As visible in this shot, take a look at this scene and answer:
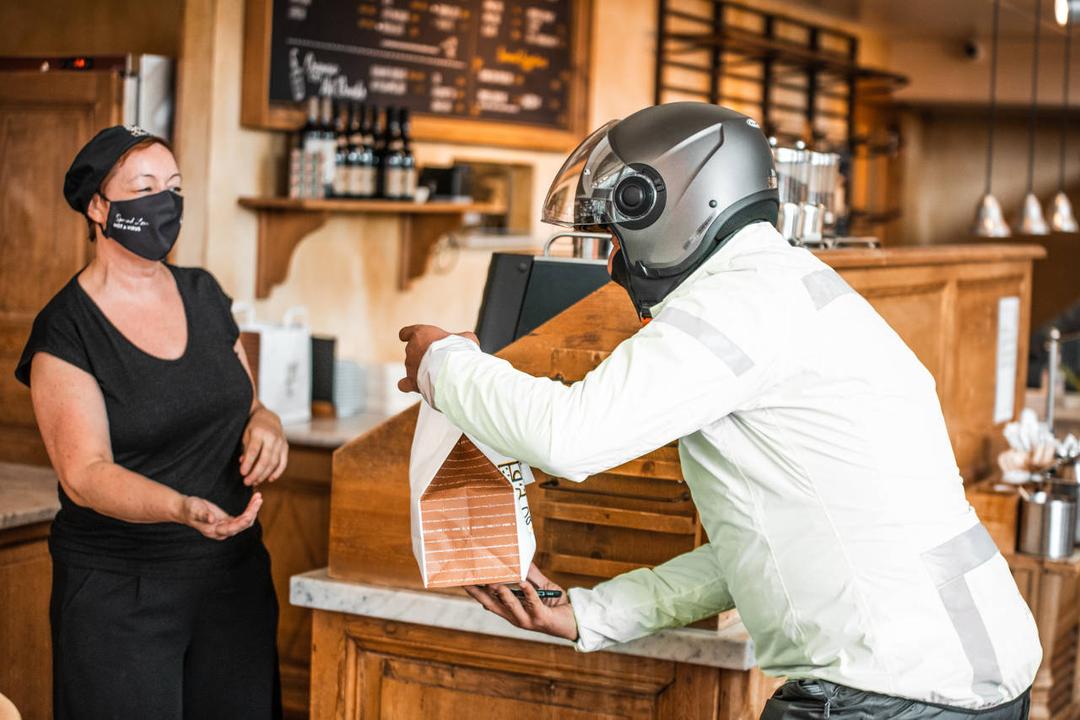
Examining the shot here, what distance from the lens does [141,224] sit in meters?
2.21

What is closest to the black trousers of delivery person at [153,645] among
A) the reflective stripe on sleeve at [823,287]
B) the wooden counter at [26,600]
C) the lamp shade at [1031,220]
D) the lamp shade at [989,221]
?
the wooden counter at [26,600]

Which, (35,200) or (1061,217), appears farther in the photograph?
(1061,217)

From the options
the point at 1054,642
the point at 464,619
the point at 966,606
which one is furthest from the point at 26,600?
the point at 1054,642

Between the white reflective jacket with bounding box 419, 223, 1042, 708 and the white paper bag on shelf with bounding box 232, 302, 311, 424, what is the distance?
2.31m

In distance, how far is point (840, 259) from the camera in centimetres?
229

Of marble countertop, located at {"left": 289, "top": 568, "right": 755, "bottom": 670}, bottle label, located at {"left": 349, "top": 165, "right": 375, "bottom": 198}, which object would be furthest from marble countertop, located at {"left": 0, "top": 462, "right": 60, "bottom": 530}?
bottle label, located at {"left": 349, "top": 165, "right": 375, "bottom": 198}

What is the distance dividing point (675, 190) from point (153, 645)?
1.24 metres

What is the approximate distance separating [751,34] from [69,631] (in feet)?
16.4

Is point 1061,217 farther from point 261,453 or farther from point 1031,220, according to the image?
point 261,453

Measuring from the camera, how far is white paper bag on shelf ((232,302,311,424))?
12.0ft

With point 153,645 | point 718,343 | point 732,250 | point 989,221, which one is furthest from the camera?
point 989,221

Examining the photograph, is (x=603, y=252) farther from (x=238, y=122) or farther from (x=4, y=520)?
(x=238, y=122)

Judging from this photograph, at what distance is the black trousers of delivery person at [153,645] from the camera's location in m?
2.14

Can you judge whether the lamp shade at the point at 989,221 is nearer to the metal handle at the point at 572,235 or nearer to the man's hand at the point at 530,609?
the metal handle at the point at 572,235
